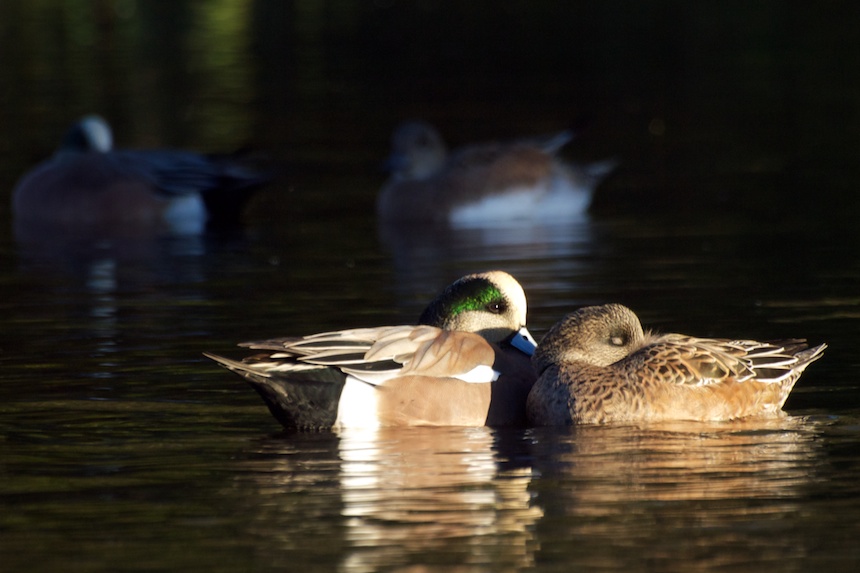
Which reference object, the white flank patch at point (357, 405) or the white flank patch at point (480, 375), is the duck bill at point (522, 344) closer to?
the white flank patch at point (480, 375)

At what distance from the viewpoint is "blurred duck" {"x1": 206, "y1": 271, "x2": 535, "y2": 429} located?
7656 millimetres

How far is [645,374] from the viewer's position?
7766 millimetres

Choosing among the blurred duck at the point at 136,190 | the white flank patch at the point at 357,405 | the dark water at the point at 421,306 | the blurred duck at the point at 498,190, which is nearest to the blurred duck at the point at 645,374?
the dark water at the point at 421,306

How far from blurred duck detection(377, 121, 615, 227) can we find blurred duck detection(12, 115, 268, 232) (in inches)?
58.1

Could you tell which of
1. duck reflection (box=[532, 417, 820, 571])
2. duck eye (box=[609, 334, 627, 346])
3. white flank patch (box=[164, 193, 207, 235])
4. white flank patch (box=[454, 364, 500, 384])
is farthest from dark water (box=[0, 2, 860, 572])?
white flank patch (box=[164, 193, 207, 235])

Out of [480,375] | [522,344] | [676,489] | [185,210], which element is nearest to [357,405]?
[480,375]

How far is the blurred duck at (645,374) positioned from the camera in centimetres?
776

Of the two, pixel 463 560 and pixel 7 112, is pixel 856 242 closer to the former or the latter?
pixel 463 560

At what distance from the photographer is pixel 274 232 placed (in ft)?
49.6

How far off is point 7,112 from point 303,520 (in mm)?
18304

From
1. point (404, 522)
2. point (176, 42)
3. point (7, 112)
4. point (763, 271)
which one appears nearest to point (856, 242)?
point (763, 271)

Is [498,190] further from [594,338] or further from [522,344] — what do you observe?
[594,338]

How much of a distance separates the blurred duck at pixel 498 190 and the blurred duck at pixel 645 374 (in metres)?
7.68

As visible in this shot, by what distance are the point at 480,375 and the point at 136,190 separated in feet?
29.9
